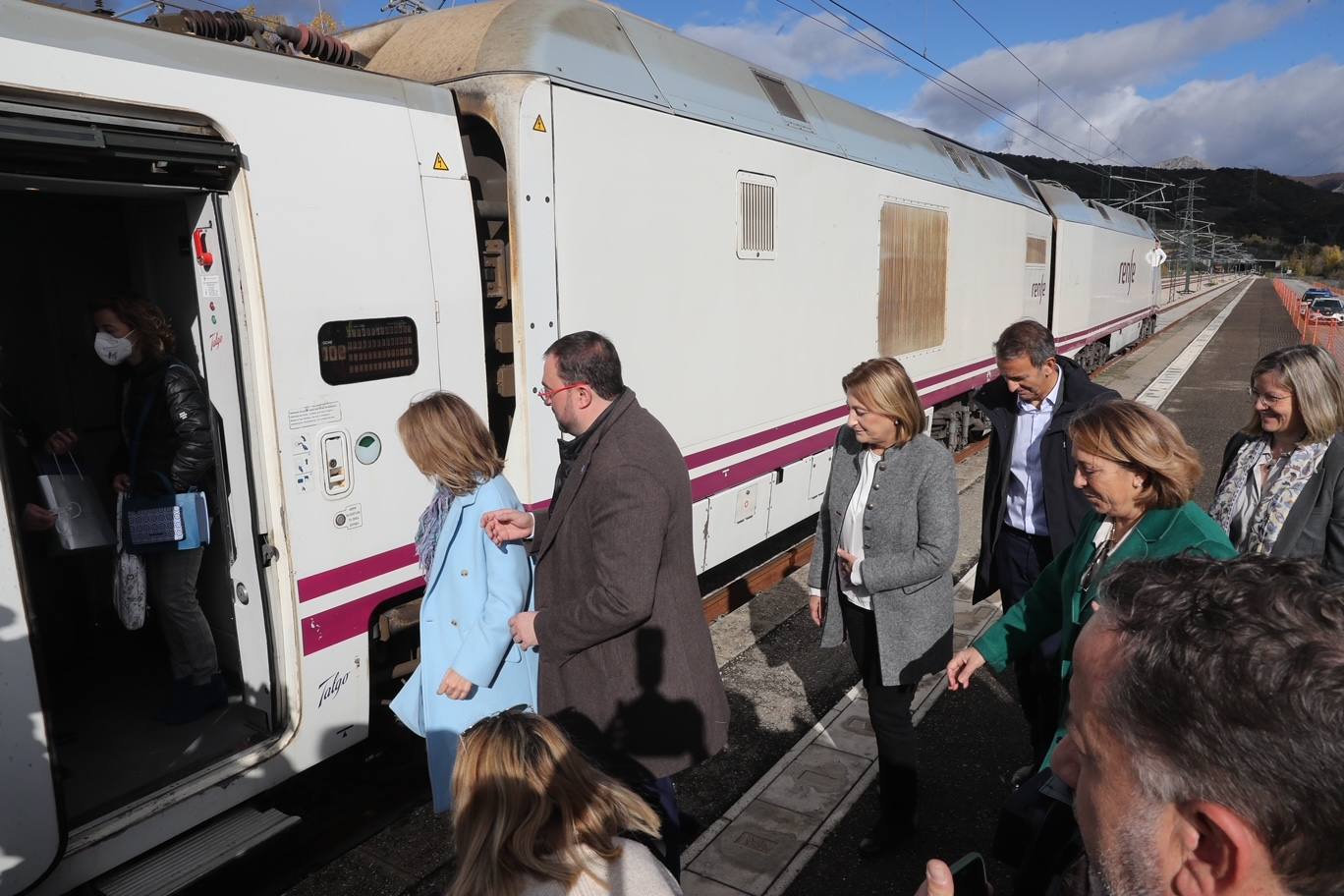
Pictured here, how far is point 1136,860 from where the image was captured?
1.03 m

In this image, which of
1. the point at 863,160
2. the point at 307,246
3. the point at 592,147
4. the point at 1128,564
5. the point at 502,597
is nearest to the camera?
the point at 1128,564

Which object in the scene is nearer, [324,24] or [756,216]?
[756,216]

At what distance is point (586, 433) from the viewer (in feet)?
8.65

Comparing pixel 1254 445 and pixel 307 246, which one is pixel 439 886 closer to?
pixel 307 246

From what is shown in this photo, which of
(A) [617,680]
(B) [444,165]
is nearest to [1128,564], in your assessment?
(A) [617,680]

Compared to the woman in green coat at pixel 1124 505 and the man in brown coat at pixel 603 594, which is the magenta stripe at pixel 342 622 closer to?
the man in brown coat at pixel 603 594

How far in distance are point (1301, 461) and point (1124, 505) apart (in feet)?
4.53

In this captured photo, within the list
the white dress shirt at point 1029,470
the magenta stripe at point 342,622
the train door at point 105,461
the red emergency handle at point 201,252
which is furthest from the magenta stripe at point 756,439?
the red emergency handle at point 201,252

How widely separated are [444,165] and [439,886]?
2703mm

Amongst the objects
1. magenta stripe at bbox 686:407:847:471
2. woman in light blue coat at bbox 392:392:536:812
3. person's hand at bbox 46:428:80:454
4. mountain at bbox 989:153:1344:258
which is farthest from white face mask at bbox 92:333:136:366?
mountain at bbox 989:153:1344:258

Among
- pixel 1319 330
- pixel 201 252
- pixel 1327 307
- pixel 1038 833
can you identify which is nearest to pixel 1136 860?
pixel 1038 833

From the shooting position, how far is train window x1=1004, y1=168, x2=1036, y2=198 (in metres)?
11.5

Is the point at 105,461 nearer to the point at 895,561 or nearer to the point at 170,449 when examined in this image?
the point at 170,449

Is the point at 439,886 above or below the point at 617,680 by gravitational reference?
below
